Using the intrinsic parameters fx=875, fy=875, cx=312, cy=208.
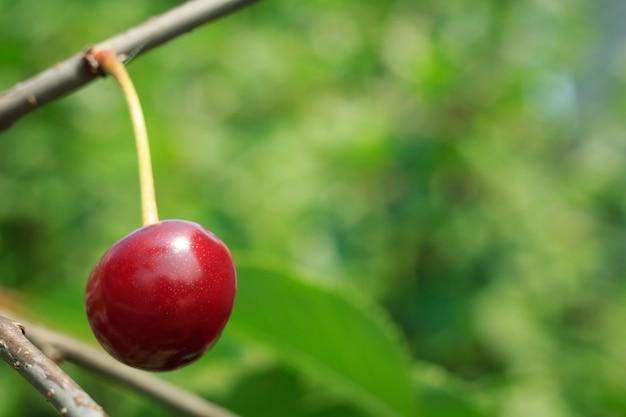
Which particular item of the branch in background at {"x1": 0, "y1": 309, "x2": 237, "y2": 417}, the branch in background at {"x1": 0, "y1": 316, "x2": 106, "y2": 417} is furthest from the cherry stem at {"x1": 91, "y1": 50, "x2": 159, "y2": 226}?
the branch in background at {"x1": 0, "y1": 309, "x2": 237, "y2": 417}

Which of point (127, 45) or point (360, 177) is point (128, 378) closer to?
point (127, 45)

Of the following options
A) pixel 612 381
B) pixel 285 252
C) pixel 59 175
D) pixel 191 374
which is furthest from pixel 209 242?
pixel 612 381

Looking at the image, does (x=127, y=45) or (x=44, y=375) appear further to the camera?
(x=127, y=45)

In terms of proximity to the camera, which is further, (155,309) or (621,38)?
(621,38)

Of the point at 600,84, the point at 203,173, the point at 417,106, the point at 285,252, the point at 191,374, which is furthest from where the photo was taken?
the point at 600,84

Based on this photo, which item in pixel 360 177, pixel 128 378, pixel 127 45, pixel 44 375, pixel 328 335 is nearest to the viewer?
pixel 44 375

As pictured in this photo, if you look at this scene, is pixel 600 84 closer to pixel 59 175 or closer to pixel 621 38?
pixel 621 38

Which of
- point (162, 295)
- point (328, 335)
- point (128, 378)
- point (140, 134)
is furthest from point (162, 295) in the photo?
point (328, 335)
